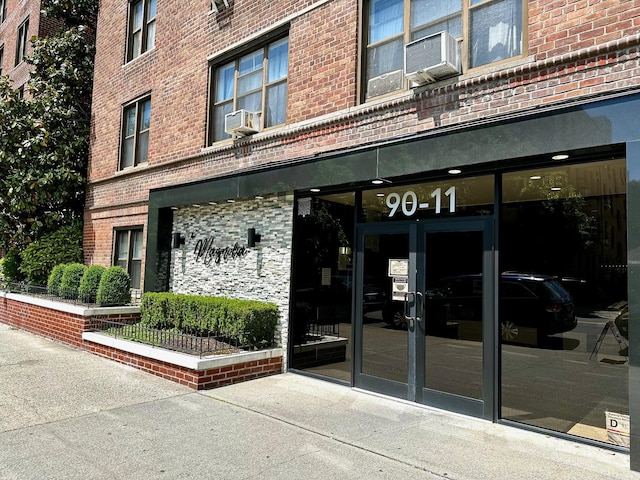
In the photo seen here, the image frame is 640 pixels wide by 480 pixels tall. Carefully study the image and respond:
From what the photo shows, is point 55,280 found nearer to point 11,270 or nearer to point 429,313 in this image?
point 11,270

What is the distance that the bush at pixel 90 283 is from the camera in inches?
404

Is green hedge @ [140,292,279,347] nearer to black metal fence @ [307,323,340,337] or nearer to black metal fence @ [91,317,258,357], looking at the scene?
black metal fence @ [91,317,258,357]

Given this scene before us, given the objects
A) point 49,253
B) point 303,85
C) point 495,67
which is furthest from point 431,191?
point 49,253

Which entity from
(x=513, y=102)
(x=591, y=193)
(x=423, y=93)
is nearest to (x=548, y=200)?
(x=591, y=193)

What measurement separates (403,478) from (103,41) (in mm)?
13664

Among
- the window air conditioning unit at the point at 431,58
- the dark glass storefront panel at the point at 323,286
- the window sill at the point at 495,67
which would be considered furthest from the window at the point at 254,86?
the window sill at the point at 495,67

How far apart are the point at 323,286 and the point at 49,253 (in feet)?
28.8

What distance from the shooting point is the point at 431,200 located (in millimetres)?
6078

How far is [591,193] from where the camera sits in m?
5.08

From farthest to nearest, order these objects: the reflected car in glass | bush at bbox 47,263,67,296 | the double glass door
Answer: bush at bbox 47,263,67,296 < the double glass door < the reflected car in glass

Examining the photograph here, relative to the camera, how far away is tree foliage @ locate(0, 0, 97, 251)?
12.8 metres

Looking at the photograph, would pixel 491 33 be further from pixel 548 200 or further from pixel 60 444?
pixel 60 444

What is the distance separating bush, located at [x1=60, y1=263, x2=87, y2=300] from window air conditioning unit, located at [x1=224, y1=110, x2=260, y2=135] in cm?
526

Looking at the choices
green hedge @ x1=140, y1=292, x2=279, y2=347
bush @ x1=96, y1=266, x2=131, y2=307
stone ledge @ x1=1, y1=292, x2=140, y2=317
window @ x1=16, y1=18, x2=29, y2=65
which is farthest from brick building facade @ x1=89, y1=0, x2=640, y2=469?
window @ x1=16, y1=18, x2=29, y2=65
